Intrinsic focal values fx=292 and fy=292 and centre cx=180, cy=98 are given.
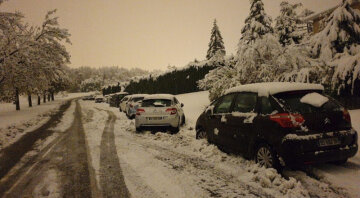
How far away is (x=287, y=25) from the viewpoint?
2786cm

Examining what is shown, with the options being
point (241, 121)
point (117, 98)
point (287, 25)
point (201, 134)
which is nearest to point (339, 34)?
point (201, 134)

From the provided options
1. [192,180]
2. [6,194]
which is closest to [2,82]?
[6,194]

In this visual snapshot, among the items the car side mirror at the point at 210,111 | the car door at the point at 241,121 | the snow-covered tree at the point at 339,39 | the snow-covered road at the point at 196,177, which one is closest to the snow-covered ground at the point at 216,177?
the snow-covered road at the point at 196,177

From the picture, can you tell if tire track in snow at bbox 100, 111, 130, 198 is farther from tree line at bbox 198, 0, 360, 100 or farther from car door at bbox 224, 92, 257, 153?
tree line at bbox 198, 0, 360, 100

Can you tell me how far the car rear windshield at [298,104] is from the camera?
17.7ft

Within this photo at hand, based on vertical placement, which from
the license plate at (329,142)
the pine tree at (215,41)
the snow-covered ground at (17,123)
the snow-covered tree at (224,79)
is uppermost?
the pine tree at (215,41)

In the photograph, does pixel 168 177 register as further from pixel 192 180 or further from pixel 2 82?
pixel 2 82

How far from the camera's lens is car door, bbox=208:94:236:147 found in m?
7.19

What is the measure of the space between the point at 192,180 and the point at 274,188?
4.98 feet

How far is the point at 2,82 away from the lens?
21.3 meters

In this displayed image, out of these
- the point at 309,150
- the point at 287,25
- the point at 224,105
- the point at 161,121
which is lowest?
the point at 161,121

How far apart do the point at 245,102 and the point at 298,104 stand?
52.1 inches

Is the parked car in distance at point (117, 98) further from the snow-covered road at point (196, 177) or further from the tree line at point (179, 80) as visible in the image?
the snow-covered road at point (196, 177)

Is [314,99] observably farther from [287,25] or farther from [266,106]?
[287,25]
